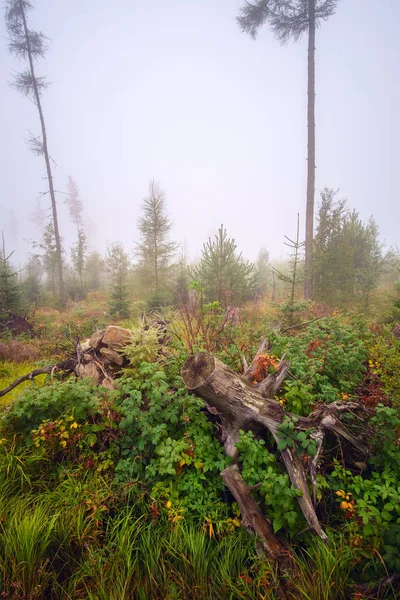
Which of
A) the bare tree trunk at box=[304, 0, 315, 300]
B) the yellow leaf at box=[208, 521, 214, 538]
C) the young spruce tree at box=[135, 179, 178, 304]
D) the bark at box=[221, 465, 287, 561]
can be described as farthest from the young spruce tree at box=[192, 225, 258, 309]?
the yellow leaf at box=[208, 521, 214, 538]

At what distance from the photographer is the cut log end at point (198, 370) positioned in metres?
2.59

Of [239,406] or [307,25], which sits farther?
[307,25]

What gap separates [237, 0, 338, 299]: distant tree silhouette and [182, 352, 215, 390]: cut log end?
9.64 metres

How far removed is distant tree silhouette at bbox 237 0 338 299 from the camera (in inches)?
451

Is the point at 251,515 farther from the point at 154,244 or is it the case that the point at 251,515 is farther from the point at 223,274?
the point at 154,244

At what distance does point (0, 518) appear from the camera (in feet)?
7.66

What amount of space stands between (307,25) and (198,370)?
1732 cm

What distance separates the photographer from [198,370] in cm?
268

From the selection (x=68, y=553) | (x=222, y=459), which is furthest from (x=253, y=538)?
(x=68, y=553)

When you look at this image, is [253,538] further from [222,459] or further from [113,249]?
[113,249]

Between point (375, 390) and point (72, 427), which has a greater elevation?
point (375, 390)

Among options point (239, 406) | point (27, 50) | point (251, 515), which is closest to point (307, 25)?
point (27, 50)

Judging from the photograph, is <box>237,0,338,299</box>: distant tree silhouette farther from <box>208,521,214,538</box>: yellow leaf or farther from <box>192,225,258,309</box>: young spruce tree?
<box>208,521,214,538</box>: yellow leaf

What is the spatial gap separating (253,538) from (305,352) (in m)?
2.48
